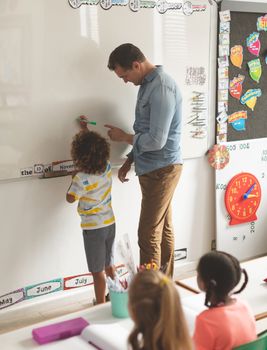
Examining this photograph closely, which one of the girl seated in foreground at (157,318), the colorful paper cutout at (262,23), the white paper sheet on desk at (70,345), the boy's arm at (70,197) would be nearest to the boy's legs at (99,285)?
the boy's arm at (70,197)

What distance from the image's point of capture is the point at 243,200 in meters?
3.86

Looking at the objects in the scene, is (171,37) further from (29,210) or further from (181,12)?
(29,210)

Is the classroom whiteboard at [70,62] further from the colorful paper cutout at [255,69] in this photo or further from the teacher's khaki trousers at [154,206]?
the colorful paper cutout at [255,69]

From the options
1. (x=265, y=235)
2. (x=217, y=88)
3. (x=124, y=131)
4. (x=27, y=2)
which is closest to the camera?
(x=27, y=2)

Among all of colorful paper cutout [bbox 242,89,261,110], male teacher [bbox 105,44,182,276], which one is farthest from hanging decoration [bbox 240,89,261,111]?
male teacher [bbox 105,44,182,276]

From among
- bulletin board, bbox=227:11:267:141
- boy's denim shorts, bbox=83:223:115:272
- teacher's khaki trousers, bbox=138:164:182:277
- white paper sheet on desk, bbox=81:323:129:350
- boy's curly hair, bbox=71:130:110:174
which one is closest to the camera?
white paper sheet on desk, bbox=81:323:129:350

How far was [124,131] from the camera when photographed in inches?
126

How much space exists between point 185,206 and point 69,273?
0.95m

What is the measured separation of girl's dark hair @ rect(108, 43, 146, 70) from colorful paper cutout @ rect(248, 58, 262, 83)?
1.13 m

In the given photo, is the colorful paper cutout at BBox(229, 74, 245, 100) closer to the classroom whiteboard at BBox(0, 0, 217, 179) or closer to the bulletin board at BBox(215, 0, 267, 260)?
the bulletin board at BBox(215, 0, 267, 260)

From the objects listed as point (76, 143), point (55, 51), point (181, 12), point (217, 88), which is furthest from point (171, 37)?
point (76, 143)

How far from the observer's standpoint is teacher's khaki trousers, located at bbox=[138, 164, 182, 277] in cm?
298

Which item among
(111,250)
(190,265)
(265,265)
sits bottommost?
(190,265)

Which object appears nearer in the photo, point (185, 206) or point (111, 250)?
point (111, 250)
